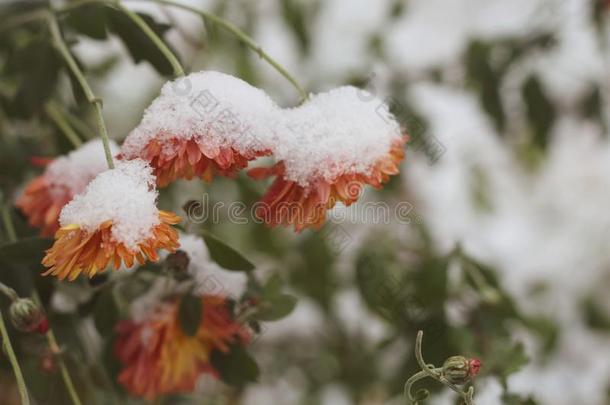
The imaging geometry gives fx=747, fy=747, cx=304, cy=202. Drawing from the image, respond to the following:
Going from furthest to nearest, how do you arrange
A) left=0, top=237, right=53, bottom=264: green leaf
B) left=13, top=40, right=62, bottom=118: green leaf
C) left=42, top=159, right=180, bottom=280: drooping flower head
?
left=13, top=40, right=62, bottom=118: green leaf → left=0, top=237, right=53, bottom=264: green leaf → left=42, top=159, right=180, bottom=280: drooping flower head

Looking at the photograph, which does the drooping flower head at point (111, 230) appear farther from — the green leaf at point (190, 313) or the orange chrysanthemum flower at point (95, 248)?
the green leaf at point (190, 313)

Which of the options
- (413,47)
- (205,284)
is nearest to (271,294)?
(205,284)

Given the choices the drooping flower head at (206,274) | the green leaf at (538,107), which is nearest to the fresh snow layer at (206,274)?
the drooping flower head at (206,274)

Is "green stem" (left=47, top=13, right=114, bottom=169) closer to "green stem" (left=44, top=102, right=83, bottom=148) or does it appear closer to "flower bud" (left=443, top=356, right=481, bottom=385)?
"green stem" (left=44, top=102, right=83, bottom=148)

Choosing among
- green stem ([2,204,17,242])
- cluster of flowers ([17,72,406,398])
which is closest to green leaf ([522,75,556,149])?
cluster of flowers ([17,72,406,398])

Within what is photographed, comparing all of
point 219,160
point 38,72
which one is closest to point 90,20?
point 38,72

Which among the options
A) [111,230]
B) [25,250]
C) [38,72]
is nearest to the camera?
[111,230]

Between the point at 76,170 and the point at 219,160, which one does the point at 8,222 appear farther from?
the point at 219,160

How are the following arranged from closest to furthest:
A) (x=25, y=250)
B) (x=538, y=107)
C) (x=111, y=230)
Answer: (x=111, y=230) < (x=25, y=250) < (x=538, y=107)

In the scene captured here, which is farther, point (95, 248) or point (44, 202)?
point (44, 202)
